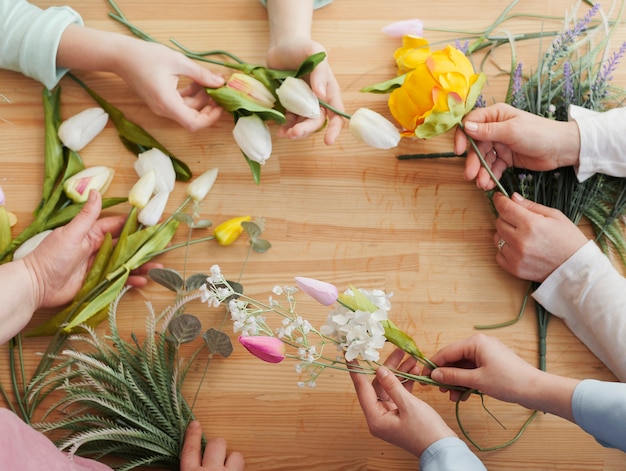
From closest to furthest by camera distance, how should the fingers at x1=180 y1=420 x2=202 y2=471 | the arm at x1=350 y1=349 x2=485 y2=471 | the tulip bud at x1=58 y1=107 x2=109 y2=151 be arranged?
the arm at x1=350 y1=349 x2=485 y2=471, the fingers at x1=180 y1=420 x2=202 y2=471, the tulip bud at x1=58 y1=107 x2=109 y2=151

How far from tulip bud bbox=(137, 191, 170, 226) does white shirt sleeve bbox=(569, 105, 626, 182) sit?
2.18 ft

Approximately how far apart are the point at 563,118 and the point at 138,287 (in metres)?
0.75

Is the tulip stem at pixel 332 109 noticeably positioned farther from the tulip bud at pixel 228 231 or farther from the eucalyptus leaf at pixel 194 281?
the eucalyptus leaf at pixel 194 281

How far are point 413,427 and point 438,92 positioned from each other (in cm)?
46

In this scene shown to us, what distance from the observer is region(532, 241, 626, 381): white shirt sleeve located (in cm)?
94

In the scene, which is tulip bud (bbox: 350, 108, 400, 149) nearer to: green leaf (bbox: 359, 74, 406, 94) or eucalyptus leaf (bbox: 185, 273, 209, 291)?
green leaf (bbox: 359, 74, 406, 94)

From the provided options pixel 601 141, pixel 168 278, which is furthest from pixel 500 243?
pixel 168 278

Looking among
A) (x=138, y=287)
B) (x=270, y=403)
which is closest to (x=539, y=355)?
(x=270, y=403)

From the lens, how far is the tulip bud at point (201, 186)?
1.03m

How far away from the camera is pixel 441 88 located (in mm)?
857

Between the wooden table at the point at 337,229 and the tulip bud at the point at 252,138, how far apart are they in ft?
0.28

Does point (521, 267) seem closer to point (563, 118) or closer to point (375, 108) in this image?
point (563, 118)

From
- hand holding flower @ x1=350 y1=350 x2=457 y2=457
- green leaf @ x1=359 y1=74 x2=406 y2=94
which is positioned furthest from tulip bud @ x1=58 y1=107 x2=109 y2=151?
hand holding flower @ x1=350 y1=350 x2=457 y2=457

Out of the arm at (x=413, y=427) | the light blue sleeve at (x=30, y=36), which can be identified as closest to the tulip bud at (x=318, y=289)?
the arm at (x=413, y=427)
